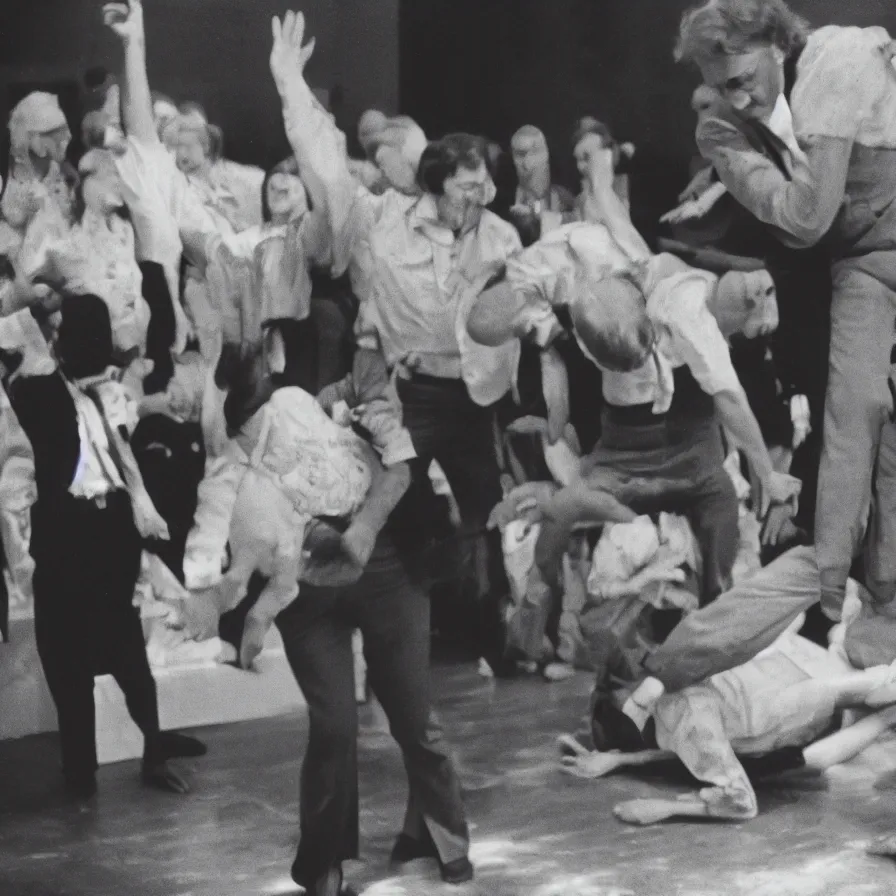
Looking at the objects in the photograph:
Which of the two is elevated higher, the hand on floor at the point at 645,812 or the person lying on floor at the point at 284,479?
the person lying on floor at the point at 284,479

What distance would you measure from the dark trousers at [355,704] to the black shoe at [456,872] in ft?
0.06

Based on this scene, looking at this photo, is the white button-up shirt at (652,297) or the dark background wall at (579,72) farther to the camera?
the white button-up shirt at (652,297)

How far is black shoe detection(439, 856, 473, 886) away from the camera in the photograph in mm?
4391

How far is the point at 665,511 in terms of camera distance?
4777mm

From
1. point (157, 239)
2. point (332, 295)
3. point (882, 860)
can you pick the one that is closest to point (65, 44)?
point (157, 239)

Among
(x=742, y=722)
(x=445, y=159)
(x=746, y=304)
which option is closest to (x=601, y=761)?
(x=742, y=722)

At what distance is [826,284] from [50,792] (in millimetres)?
2261

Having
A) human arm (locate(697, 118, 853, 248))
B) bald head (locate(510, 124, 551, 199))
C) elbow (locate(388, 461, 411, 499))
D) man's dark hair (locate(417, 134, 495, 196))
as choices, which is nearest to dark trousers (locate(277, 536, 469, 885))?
elbow (locate(388, 461, 411, 499))

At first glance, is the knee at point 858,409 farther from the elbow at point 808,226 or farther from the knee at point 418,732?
the knee at point 418,732

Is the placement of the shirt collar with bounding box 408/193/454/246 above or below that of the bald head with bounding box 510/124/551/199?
below

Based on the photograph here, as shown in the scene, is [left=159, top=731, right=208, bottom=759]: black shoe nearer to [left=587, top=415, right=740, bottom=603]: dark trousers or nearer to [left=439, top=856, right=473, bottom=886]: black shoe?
[left=439, top=856, right=473, bottom=886]: black shoe

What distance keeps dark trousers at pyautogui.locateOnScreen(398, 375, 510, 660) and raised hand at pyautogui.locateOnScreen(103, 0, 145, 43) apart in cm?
102

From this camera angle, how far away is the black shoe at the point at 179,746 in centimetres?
449

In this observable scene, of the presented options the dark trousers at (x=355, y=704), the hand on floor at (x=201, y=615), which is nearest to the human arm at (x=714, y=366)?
the dark trousers at (x=355, y=704)
